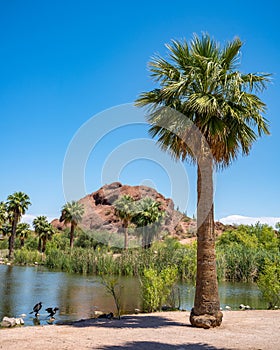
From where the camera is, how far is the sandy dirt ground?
8419 mm

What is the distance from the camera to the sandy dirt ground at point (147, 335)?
27.6 ft

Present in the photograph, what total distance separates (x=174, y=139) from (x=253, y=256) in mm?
27645

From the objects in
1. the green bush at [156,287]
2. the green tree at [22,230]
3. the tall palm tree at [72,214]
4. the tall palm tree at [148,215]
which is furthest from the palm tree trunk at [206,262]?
the green tree at [22,230]

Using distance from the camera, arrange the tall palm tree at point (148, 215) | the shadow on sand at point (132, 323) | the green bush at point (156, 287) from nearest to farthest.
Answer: the shadow on sand at point (132, 323) → the green bush at point (156, 287) → the tall palm tree at point (148, 215)

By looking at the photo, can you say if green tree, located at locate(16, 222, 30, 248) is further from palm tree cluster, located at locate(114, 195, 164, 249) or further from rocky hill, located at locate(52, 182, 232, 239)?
rocky hill, located at locate(52, 182, 232, 239)

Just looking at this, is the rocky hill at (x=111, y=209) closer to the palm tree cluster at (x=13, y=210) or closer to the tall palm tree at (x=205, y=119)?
the palm tree cluster at (x=13, y=210)

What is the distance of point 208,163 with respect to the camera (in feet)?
37.5

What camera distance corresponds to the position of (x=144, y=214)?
52812mm

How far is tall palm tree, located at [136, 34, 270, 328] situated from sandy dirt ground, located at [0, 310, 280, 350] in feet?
3.01

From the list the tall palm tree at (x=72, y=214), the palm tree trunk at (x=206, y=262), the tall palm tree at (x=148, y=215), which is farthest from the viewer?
the tall palm tree at (x=72, y=214)

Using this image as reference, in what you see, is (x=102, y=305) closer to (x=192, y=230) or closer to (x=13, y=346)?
(x=13, y=346)

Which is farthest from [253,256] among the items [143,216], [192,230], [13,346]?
[192,230]

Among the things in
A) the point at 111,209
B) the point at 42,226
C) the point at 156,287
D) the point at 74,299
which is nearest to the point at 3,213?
the point at 42,226

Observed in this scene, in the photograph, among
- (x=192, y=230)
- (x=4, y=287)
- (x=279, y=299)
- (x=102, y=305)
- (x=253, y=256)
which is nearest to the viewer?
(x=279, y=299)
